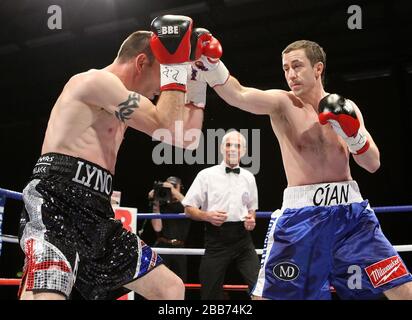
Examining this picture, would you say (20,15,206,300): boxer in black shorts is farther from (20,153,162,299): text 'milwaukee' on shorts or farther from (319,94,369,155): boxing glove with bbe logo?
(319,94,369,155): boxing glove with bbe logo

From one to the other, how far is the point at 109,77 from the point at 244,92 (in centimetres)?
55

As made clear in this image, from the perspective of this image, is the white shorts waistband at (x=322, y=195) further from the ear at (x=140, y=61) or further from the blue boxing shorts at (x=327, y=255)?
the ear at (x=140, y=61)

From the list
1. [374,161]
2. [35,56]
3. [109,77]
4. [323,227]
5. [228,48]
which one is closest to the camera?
[109,77]

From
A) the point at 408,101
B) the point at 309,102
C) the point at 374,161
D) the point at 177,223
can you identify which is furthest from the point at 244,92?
the point at 408,101

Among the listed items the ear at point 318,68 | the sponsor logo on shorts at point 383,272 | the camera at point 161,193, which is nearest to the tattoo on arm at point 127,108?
the ear at point 318,68

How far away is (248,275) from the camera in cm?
294

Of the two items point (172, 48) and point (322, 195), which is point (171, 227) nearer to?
point (322, 195)

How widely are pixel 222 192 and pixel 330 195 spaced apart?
1.43m

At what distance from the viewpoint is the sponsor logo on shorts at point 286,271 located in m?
1.67

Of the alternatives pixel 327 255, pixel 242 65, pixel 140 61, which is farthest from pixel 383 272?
pixel 242 65

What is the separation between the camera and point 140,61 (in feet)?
5.70

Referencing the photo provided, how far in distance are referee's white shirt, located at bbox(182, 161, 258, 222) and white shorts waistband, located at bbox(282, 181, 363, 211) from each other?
4.27 feet

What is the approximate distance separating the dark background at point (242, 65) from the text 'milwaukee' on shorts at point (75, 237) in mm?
4871
